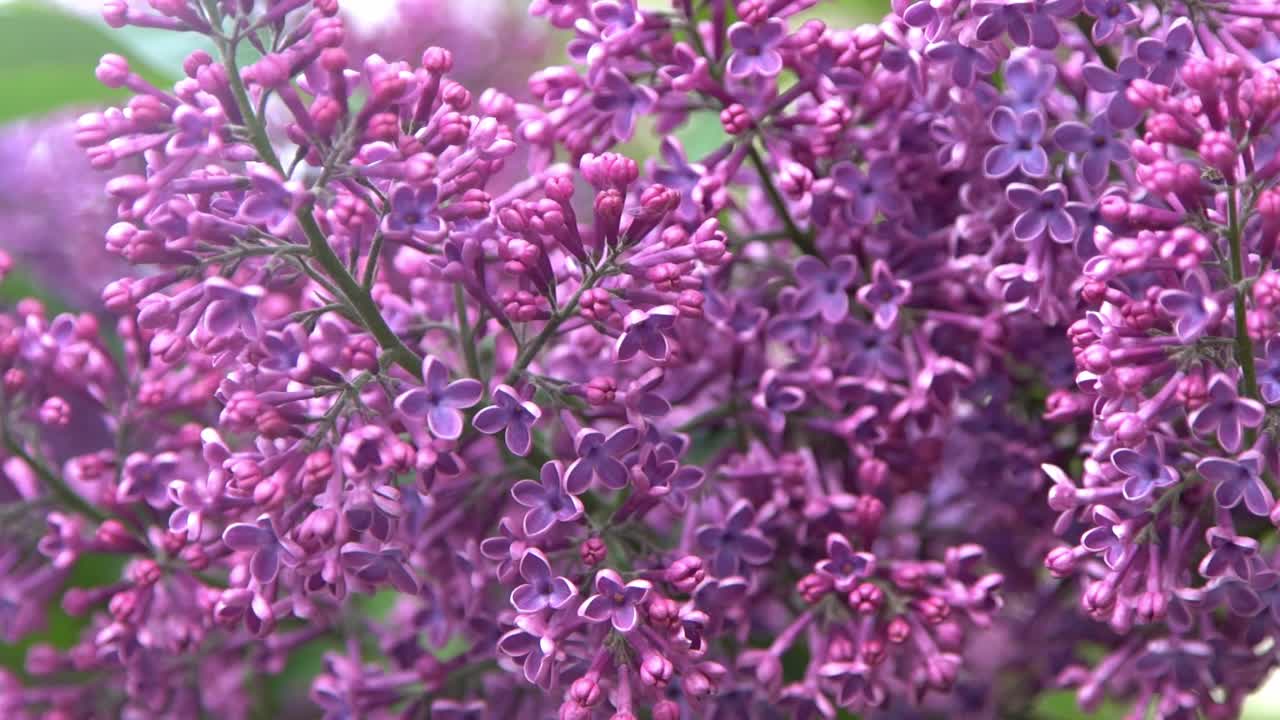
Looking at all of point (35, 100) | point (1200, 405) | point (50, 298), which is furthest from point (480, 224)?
point (50, 298)

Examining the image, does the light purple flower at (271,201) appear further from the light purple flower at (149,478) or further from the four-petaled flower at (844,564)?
the four-petaled flower at (844,564)

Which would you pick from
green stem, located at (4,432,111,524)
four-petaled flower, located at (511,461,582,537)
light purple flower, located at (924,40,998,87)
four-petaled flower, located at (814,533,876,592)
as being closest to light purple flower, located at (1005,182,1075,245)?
light purple flower, located at (924,40,998,87)

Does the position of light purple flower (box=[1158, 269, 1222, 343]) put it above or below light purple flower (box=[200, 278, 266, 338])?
below

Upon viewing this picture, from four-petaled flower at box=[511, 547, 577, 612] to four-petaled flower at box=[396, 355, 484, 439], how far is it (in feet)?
0.45

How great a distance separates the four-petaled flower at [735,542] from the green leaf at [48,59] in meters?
0.98

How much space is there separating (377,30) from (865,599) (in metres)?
1.64

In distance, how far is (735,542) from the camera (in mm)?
1464

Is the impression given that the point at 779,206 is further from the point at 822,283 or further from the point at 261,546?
the point at 261,546

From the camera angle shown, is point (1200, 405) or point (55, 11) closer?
point (1200, 405)

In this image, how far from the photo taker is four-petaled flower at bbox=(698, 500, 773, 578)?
1.45 metres

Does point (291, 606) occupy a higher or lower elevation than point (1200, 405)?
lower

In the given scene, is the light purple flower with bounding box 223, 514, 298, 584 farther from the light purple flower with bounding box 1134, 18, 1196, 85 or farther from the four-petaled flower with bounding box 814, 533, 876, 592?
the light purple flower with bounding box 1134, 18, 1196, 85

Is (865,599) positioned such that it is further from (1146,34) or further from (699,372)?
(1146,34)

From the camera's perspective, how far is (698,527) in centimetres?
148
